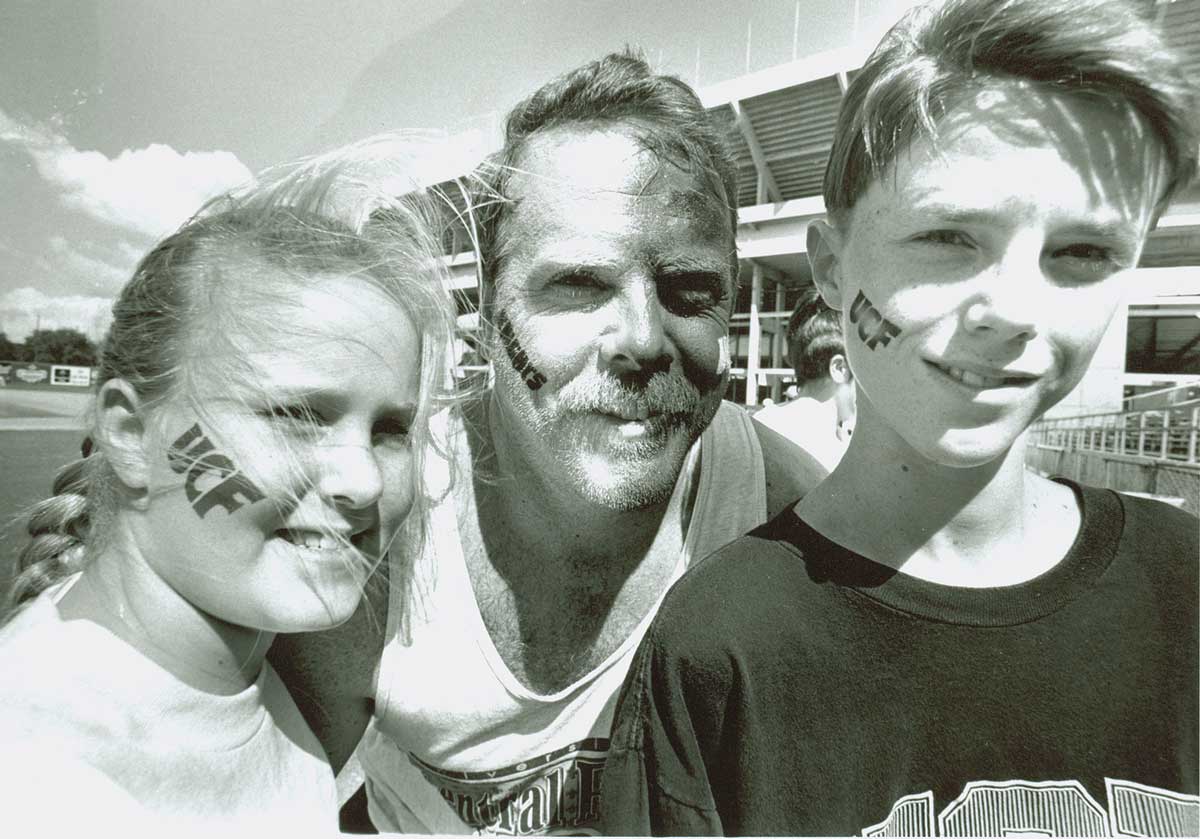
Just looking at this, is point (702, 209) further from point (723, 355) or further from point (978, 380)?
point (978, 380)

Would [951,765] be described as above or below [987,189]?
below

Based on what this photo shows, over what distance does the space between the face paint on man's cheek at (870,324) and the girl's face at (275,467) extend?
2.39 feet

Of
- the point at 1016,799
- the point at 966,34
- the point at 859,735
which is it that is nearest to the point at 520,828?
the point at 859,735

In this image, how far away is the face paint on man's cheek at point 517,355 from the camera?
4.00 ft

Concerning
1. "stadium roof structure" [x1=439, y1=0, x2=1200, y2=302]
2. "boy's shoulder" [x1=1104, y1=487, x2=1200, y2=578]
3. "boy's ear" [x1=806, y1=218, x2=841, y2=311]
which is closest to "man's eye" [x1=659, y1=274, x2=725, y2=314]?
"stadium roof structure" [x1=439, y1=0, x2=1200, y2=302]

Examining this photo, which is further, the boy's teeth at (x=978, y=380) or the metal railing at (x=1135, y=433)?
the metal railing at (x=1135, y=433)

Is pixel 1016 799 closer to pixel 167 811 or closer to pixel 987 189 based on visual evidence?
pixel 987 189

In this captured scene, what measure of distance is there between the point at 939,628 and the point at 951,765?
20 centimetres

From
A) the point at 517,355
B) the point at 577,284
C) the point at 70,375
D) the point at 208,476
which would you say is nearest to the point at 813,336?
the point at 577,284

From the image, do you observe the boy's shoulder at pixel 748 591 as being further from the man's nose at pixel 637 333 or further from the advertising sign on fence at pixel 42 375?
the advertising sign on fence at pixel 42 375

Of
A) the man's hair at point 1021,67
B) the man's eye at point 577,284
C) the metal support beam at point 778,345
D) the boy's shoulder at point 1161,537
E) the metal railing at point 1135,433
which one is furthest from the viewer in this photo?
the metal support beam at point 778,345

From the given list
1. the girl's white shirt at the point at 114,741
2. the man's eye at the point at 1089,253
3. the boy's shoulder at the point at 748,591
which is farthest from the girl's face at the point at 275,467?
the man's eye at the point at 1089,253

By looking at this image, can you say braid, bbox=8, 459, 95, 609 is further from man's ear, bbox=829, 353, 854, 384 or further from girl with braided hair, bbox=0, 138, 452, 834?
man's ear, bbox=829, 353, 854, 384

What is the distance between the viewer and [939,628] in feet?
3.06
